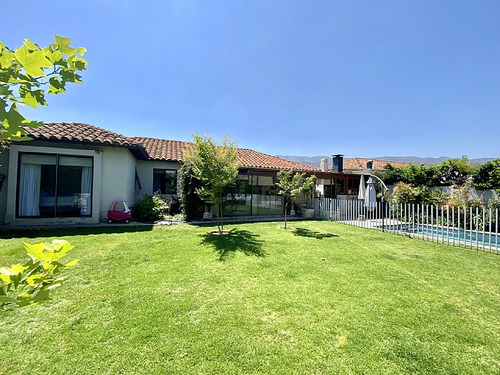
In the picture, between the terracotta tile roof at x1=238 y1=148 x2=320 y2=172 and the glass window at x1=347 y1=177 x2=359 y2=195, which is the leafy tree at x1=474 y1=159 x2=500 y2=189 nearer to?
the glass window at x1=347 y1=177 x2=359 y2=195

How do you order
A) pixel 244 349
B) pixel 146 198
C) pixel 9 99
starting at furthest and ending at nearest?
1. pixel 146 198
2. pixel 244 349
3. pixel 9 99

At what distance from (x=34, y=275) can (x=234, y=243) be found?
7859 mm

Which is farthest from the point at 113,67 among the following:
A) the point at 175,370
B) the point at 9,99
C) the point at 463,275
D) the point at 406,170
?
the point at 406,170

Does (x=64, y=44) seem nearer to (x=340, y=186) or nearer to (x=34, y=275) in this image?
(x=34, y=275)

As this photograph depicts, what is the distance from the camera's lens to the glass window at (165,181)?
1647 centimetres

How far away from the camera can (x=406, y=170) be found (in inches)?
752

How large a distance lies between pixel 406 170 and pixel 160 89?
20.9 meters

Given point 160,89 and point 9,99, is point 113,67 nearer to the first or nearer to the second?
point 160,89

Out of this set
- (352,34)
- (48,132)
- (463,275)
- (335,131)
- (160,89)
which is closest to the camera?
(463,275)

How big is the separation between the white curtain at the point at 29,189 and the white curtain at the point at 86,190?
1.76m

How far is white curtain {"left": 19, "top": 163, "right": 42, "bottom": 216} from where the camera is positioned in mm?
10266

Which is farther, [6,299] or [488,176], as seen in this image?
[488,176]

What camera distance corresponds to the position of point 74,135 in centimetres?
1071

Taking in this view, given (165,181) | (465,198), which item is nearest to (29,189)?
(165,181)
